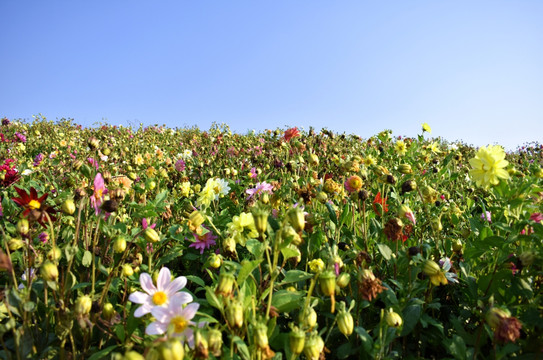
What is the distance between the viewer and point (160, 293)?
3.14ft

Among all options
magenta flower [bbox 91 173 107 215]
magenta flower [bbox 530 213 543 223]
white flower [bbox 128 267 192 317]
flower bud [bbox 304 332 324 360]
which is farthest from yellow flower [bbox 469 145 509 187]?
magenta flower [bbox 91 173 107 215]

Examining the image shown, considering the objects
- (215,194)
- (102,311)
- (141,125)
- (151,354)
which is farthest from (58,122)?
(151,354)

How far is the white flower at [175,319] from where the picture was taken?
0.86 metres

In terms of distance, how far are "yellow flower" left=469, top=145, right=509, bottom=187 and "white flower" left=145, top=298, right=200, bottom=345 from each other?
3.92 feet

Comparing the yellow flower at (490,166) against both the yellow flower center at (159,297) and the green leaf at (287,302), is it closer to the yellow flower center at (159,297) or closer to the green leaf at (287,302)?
the green leaf at (287,302)

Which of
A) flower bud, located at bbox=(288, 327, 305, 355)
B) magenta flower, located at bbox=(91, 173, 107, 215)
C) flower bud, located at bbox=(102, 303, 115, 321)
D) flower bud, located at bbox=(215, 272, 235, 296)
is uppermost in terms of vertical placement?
magenta flower, located at bbox=(91, 173, 107, 215)

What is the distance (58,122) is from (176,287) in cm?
904

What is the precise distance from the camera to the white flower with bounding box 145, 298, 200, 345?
86 cm

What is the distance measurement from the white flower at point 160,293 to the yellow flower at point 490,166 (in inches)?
47.4

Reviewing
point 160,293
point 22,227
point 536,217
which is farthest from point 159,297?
point 536,217

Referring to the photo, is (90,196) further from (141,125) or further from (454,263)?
(141,125)

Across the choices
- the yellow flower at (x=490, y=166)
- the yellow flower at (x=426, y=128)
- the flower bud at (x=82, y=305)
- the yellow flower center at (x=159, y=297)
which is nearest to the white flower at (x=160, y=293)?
the yellow flower center at (x=159, y=297)

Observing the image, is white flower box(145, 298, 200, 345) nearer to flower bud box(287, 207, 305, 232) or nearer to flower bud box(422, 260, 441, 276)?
flower bud box(287, 207, 305, 232)

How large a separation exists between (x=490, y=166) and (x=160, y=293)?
4.23 ft
